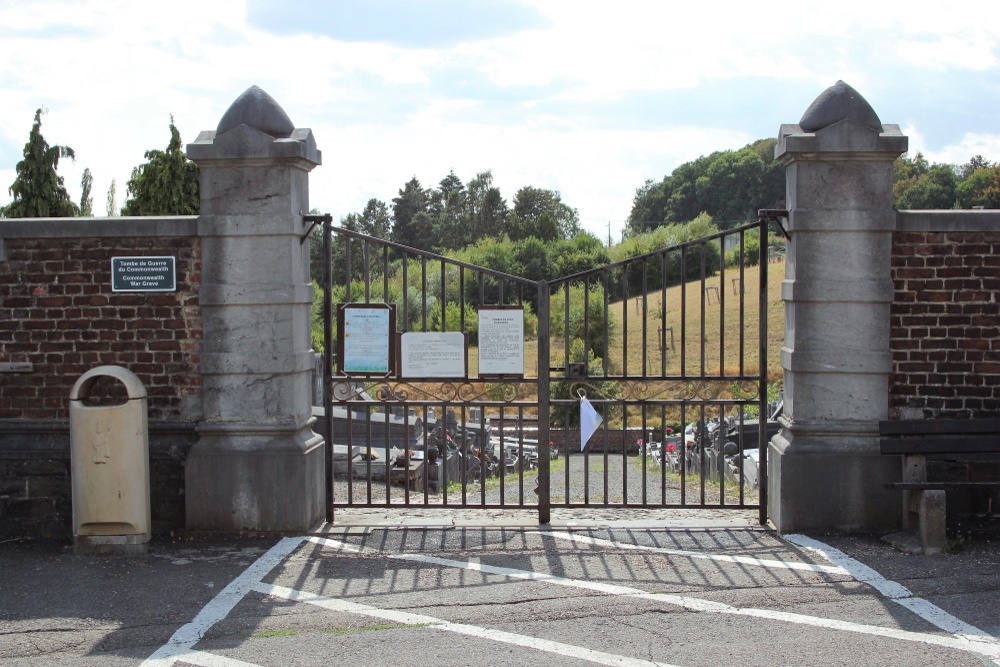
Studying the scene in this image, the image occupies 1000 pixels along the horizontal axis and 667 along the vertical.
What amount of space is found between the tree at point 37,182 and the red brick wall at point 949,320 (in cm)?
2412

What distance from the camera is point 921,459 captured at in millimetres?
6836

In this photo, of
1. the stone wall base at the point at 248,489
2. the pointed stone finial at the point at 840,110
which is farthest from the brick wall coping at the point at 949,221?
the stone wall base at the point at 248,489

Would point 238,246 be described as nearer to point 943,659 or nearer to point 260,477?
point 260,477

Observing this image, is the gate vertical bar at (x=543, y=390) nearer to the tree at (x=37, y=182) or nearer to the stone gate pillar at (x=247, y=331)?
the stone gate pillar at (x=247, y=331)

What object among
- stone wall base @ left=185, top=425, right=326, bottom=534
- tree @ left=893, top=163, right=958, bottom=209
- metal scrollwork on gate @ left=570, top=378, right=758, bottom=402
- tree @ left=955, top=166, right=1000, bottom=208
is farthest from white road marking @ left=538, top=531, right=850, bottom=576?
tree @ left=893, top=163, right=958, bottom=209

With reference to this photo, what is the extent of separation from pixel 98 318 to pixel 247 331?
1112 mm

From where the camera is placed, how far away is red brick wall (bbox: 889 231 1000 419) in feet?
23.2

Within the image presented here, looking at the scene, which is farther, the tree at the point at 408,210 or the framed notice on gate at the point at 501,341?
the tree at the point at 408,210

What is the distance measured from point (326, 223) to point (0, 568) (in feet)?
10.6

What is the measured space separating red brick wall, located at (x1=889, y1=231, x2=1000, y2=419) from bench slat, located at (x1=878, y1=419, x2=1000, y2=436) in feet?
0.77

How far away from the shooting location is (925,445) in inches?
269

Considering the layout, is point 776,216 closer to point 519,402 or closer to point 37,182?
point 519,402

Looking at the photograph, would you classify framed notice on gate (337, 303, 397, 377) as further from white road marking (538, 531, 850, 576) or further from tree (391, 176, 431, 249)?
tree (391, 176, 431, 249)

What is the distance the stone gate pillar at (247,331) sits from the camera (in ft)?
23.8
